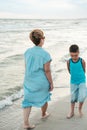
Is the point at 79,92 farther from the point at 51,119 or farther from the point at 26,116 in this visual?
the point at 26,116

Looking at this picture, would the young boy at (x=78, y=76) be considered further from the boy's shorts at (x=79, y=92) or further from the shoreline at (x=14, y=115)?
the shoreline at (x=14, y=115)

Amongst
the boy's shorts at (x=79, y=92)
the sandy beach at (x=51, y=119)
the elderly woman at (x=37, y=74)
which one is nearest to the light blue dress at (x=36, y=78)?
the elderly woman at (x=37, y=74)

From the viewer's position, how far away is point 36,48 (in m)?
5.37

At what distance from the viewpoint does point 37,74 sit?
5.40m

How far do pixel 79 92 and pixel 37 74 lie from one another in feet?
2.99

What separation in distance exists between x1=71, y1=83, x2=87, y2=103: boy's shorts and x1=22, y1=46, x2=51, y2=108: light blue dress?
589 mm

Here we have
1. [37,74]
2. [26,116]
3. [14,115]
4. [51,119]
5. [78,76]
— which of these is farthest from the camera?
[14,115]

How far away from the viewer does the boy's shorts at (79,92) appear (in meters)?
5.82

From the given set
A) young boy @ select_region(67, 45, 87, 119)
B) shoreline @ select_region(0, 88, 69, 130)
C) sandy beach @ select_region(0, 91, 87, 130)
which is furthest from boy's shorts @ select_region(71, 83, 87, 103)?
shoreline @ select_region(0, 88, 69, 130)

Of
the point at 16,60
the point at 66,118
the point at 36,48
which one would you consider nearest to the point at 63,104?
the point at 66,118

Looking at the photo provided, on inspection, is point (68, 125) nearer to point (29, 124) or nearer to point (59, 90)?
point (29, 124)

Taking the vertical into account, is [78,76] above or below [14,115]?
above

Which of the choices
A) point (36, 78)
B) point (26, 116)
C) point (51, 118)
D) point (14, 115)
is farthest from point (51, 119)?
point (36, 78)

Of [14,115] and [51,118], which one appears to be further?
[14,115]
